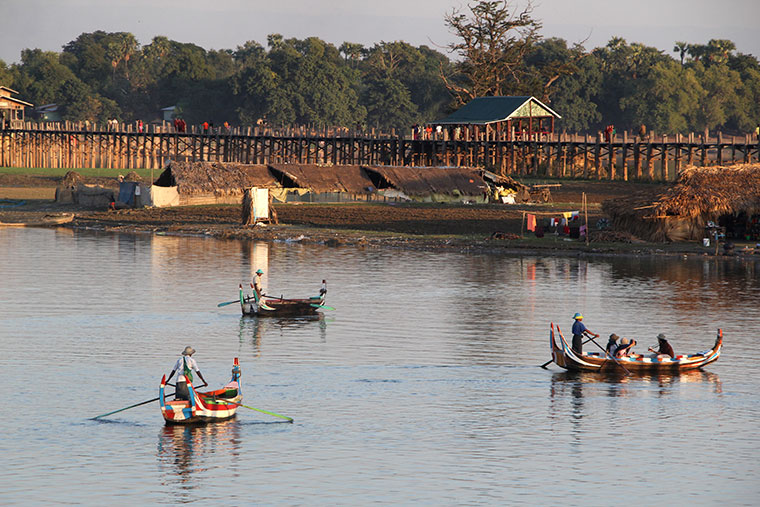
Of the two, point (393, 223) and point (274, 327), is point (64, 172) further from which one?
point (274, 327)

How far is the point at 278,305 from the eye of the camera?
121 ft

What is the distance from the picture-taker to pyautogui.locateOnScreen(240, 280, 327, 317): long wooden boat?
36.4m

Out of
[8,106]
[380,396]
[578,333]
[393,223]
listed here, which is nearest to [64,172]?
[8,106]

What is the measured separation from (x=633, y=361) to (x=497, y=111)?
68468mm

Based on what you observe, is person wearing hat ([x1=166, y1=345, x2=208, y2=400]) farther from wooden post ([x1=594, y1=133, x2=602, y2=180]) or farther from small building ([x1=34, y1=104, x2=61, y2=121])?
small building ([x1=34, y1=104, x2=61, y2=121])

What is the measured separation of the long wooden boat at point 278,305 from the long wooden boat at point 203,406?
11.9 meters

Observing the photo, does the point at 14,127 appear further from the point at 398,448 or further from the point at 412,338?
the point at 398,448

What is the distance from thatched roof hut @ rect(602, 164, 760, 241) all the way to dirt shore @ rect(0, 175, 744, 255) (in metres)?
1.12

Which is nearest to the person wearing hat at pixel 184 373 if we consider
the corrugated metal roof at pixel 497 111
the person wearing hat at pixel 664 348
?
the person wearing hat at pixel 664 348

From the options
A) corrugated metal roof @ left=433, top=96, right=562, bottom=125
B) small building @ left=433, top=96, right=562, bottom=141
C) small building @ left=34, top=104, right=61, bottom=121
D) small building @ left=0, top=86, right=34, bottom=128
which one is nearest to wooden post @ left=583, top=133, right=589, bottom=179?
small building @ left=433, top=96, right=562, bottom=141

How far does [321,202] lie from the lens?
78.4 metres

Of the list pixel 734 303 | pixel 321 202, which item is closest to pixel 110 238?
pixel 321 202

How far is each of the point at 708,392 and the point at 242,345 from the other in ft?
41.4

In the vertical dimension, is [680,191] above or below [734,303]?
above
